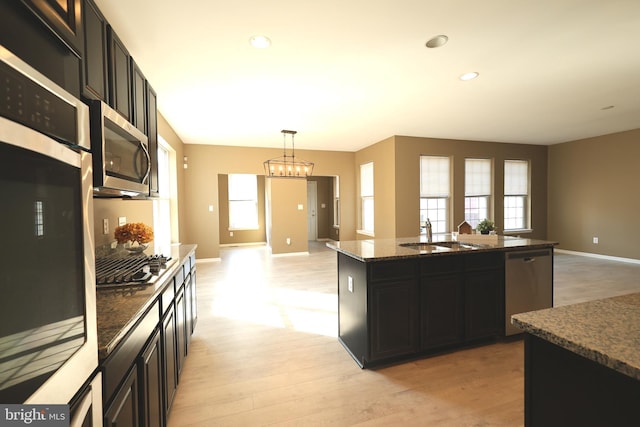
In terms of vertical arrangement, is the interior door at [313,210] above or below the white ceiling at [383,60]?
below

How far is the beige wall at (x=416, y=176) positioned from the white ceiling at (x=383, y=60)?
3.91 feet

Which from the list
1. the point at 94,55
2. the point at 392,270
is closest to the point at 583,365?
the point at 392,270

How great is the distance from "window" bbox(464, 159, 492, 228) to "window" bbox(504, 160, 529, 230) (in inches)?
23.9

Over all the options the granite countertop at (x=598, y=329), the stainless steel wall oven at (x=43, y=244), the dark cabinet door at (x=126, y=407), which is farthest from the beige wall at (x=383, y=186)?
the stainless steel wall oven at (x=43, y=244)

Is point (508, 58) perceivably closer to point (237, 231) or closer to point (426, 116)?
point (426, 116)

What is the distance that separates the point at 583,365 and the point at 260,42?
109 inches

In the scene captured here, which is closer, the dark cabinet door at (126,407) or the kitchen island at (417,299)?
the dark cabinet door at (126,407)

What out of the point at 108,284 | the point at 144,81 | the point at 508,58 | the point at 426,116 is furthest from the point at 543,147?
the point at 108,284

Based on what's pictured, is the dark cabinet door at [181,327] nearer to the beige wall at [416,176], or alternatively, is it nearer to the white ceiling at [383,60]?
the white ceiling at [383,60]

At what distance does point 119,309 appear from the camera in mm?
1191

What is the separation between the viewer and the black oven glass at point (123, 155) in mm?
1324

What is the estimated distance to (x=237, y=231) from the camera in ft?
28.8

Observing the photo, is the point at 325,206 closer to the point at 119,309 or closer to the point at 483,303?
the point at 483,303

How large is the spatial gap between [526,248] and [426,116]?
2.75 metres
